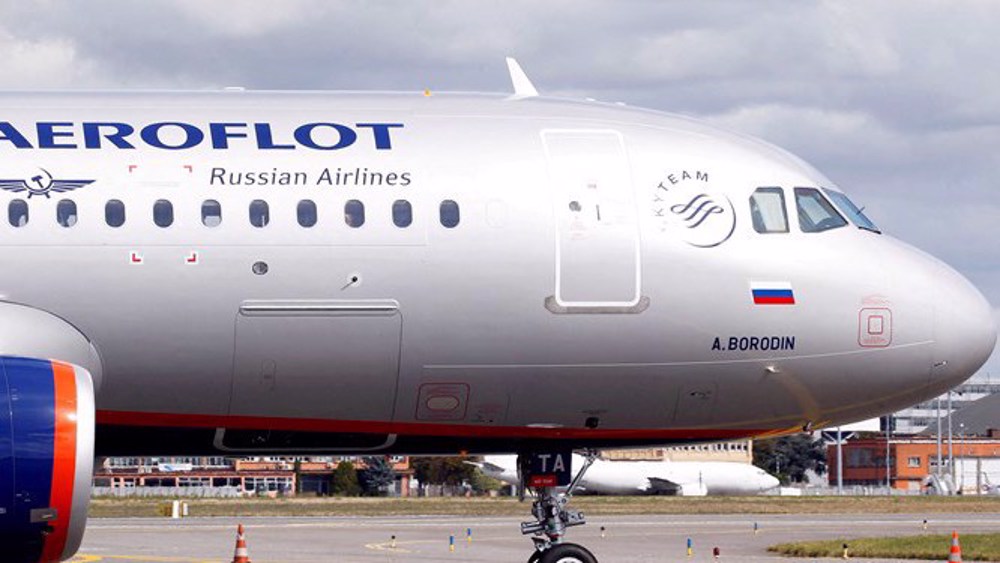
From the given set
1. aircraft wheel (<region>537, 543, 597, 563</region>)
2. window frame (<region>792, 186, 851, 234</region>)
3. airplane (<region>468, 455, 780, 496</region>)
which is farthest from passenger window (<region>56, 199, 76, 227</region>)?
airplane (<region>468, 455, 780, 496</region>)

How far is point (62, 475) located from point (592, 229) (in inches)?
240

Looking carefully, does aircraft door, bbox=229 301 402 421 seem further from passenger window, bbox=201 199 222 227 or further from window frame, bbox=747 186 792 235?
window frame, bbox=747 186 792 235

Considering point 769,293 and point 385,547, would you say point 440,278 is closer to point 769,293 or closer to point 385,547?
point 769,293

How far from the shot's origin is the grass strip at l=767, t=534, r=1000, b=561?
37875 millimetres

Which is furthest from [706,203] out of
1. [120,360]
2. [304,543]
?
[304,543]

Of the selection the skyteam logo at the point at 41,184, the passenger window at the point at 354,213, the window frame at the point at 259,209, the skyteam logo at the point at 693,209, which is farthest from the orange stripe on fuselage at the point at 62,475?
the skyteam logo at the point at 693,209

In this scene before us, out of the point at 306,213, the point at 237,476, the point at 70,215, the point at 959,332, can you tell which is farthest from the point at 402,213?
the point at 237,476

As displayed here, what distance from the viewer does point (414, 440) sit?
20.2 meters

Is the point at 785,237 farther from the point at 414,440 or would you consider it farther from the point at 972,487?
the point at 972,487

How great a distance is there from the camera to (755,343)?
19.8 metres

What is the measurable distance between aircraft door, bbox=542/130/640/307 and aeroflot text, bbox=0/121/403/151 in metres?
1.85

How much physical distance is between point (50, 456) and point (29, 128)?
4.37 m

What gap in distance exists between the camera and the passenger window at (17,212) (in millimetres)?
18406

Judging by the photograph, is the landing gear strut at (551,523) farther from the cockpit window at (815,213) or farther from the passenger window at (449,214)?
the cockpit window at (815,213)
